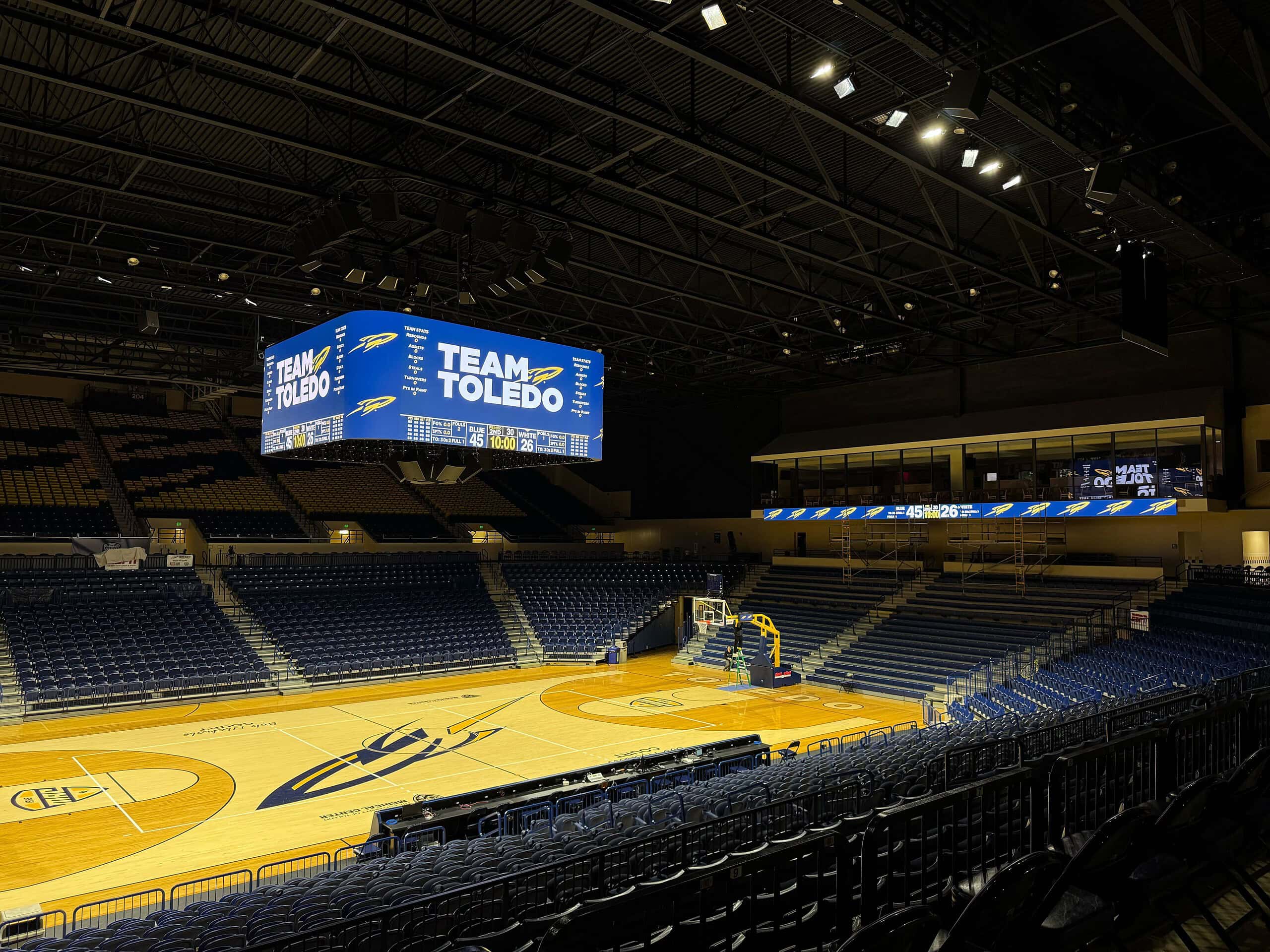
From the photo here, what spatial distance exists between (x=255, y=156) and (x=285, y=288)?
7.80 m

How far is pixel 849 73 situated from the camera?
445 inches

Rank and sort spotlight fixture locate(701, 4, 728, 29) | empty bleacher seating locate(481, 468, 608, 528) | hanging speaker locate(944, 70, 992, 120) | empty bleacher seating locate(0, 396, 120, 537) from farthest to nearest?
1. empty bleacher seating locate(481, 468, 608, 528)
2. empty bleacher seating locate(0, 396, 120, 537)
3. hanging speaker locate(944, 70, 992, 120)
4. spotlight fixture locate(701, 4, 728, 29)

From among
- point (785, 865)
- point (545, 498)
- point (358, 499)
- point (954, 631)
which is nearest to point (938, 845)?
point (785, 865)

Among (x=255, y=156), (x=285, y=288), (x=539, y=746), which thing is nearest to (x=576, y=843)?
(x=539, y=746)

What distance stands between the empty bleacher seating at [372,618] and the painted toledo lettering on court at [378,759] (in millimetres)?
7311

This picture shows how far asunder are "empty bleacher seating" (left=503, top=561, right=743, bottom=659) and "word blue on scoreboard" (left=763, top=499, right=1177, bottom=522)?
524cm

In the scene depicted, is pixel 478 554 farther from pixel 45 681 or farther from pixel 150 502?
pixel 45 681

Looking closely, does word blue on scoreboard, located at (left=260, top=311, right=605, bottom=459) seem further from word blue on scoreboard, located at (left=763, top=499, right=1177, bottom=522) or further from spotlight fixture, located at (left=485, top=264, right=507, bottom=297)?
word blue on scoreboard, located at (left=763, top=499, right=1177, bottom=522)

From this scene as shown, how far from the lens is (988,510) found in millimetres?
27203

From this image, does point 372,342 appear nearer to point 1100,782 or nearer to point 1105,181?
point 1105,181

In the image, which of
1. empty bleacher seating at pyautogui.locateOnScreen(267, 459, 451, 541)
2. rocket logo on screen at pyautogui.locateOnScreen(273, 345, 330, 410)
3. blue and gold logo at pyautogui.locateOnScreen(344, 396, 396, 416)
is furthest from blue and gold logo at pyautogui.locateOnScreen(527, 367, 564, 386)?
empty bleacher seating at pyautogui.locateOnScreen(267, 459, 451, 541)

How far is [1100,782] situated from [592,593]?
95.9 feet

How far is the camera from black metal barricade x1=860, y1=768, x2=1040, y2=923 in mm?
4469

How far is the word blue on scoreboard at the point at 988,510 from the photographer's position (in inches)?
930
